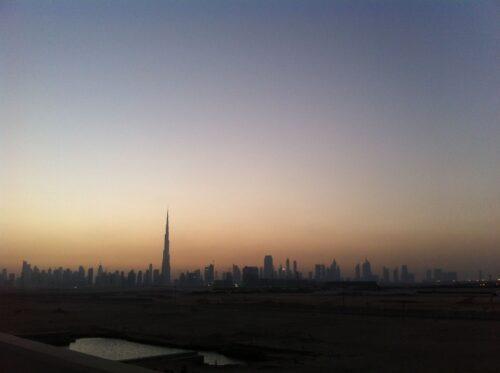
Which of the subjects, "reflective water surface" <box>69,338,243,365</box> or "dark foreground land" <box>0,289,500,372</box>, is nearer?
"dark foreground land" <box>0,289,500,372</box>

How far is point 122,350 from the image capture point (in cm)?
2666

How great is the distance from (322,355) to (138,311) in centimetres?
3152

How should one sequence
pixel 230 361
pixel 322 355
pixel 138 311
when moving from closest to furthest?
pixel 322 355, pixel 230 361, pixel 138 311

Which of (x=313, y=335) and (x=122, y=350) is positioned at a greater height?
(x=313, y=335)

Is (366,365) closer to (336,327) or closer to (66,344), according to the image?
(336,327)

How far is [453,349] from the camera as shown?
21.7 m

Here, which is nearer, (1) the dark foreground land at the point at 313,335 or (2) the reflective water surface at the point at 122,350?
(1) the dark foreground land at the point at 313,335

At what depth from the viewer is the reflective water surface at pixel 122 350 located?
23250mm

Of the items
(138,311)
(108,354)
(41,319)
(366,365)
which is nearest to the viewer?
(366,365)

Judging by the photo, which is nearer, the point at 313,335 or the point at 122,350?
the point at 122,350

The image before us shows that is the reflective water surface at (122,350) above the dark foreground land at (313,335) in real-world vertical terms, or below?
below

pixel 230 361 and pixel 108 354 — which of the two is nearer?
pixel 230 361

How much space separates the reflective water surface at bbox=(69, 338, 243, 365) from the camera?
23.2 meters

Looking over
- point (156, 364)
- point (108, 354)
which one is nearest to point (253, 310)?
point (108, 354)
